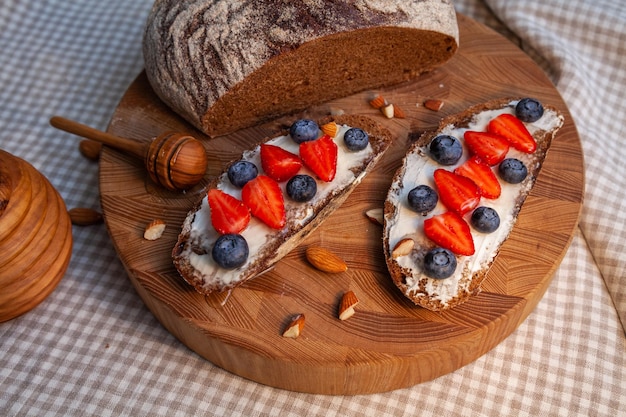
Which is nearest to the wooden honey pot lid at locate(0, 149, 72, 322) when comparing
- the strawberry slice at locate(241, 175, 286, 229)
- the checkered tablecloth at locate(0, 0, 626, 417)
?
the checkered tablecloth at locate(0, 0, 626, 417)

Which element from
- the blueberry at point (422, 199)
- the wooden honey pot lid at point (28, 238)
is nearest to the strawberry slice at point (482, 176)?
the blueberry at point (422, 199)

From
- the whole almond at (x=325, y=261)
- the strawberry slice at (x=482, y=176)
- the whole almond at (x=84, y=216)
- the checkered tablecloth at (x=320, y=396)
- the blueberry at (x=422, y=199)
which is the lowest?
the checkered tablecloth at (x=320, y=396)

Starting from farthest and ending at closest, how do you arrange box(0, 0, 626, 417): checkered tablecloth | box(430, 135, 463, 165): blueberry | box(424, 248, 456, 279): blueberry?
box(430, 135, 463, 165): blueberry, box(0, 0, 626, 417): checkered tablecloth, box(424, 248, 456, 279): blueberry

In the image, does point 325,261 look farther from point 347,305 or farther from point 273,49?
point 273,49

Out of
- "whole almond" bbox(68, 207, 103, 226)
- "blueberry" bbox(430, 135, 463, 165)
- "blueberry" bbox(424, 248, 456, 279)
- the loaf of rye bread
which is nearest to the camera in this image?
"blueberry" bbox(424, 248, 456, 279)

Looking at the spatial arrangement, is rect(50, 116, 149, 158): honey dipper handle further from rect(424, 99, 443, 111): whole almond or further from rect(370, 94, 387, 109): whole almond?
rect(424, 99, 443, 111): whole almond

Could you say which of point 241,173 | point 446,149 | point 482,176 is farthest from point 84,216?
point 482,176

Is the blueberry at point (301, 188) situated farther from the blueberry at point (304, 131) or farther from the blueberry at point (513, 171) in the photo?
the blueberry at point (513, 171)
